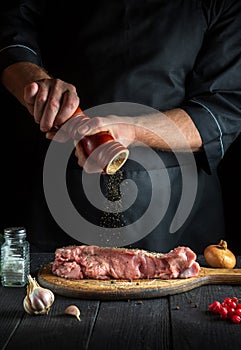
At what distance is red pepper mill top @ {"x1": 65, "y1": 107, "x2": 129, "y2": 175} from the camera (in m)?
2.09

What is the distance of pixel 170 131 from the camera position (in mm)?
2809

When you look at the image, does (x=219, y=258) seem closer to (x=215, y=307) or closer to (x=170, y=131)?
(x=215, y=307)

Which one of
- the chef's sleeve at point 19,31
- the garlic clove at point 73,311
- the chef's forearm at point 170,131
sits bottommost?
the chef's forearm at point 170,131

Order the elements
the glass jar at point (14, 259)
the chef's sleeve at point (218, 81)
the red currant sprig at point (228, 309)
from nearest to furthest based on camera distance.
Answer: the red currant sprig at point (228, 309), the glass jar at point (14, 259), the chef's sleeve at point (218, 81)

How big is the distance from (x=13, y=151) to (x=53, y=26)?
1.92ft

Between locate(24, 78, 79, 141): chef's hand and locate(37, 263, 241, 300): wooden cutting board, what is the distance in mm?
484

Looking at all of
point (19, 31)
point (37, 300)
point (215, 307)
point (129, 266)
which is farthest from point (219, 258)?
point (19, 31)

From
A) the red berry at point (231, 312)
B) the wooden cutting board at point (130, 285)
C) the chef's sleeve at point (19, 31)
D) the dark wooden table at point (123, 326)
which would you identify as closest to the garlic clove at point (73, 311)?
the dark wooden table at point (123, 326)

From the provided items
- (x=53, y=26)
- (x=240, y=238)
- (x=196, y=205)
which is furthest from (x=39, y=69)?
(x=240, y=238)

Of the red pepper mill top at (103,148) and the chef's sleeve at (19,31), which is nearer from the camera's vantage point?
the red pepper mill top at (103,148)

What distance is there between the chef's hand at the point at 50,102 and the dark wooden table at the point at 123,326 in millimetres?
580

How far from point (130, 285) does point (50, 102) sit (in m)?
0.68

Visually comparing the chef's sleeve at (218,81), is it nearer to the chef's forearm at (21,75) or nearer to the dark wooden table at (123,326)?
the chef's forearm at (21,75)

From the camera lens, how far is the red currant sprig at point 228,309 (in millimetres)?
1889
